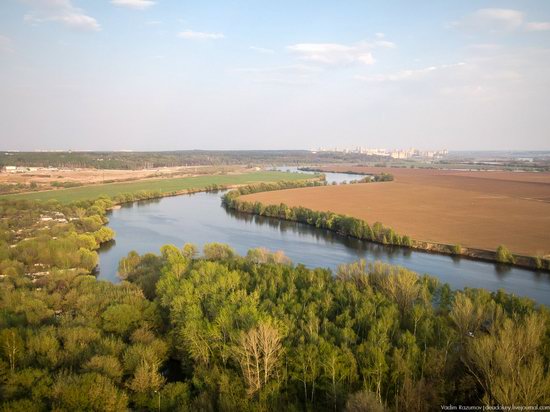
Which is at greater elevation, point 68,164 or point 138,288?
point 68,164

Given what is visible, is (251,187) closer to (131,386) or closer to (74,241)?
(74,241)

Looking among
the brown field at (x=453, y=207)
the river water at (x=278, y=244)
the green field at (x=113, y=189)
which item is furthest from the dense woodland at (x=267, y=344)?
the green field at (x=113, y=189)

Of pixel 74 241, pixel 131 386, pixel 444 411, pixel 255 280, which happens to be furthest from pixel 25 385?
pixel 74 241

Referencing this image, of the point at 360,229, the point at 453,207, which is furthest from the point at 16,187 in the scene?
the point at 453,207

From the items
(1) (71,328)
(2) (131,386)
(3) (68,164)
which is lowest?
(2) (131,386)

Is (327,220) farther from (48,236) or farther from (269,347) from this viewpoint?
(269,347)

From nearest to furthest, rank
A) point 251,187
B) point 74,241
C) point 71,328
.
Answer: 1. point 71,328
2. point 74,241
3. point 251,187

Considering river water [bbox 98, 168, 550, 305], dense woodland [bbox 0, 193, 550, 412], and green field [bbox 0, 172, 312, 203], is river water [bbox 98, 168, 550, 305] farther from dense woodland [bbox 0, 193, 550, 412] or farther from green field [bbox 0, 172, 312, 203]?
green field [bbox 0, 172, 312, 203]
